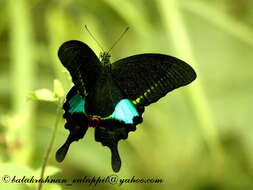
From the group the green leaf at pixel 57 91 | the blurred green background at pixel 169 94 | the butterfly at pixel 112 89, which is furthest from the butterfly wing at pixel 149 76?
the blurred green background at pixel 169 94

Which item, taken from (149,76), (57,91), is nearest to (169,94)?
(149,76)

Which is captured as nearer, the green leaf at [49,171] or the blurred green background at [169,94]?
the green leaf at [49,171]

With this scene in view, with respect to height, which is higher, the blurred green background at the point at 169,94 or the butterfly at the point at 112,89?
the butterfly at the point at 112,89

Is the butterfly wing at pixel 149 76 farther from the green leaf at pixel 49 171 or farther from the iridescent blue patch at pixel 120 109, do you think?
the green leaf at pixel 49 171

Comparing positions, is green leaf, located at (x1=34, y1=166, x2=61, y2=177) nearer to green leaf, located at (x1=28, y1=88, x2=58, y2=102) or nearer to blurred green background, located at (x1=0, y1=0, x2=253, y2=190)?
green leaf, located at (x1=28, y1=88, x2=58, y2=102)

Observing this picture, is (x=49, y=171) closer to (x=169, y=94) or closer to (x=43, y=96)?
(x=43, y=96)

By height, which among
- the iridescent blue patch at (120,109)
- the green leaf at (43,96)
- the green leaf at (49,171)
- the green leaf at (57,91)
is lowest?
the green leaf at (49,171)

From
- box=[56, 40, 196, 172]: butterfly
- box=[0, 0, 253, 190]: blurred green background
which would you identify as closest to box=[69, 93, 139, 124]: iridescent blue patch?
box=[56, 40, 196, 172]: butterfly
